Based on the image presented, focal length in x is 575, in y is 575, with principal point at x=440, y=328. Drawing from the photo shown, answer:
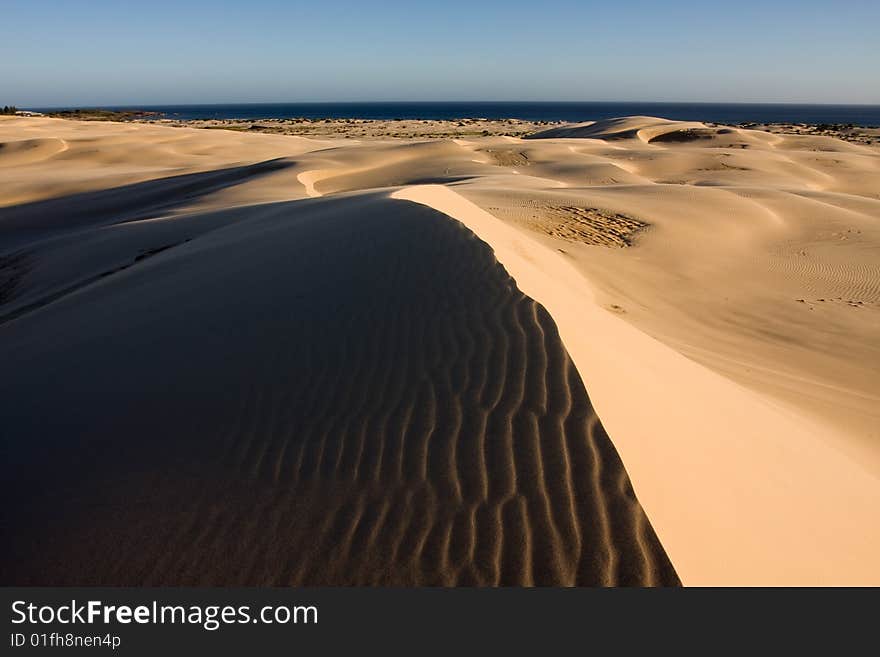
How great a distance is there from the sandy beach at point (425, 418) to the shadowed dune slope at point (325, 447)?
16mm

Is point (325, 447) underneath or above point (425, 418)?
underneath

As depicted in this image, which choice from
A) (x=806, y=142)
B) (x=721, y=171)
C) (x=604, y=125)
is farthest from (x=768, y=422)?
(x=604, y=125)

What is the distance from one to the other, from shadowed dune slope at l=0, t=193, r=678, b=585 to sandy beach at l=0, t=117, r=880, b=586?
16 mm

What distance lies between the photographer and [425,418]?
3615 mm

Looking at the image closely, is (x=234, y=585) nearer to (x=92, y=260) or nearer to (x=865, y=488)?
(x=865, y=488)

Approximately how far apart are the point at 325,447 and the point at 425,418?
64 centimetres

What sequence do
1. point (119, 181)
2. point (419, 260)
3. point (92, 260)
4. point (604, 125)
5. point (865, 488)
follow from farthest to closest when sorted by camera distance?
1. point (604, 125)
2. point (119, 181)
3. point (92, 260)
4. point (419, 260)
5. point (865, 488)

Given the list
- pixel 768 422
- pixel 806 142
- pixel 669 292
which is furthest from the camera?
pixel 806 142

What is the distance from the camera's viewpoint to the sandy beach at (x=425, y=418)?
288 centimetres

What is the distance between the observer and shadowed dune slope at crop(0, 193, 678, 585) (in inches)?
111

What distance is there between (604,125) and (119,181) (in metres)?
36.6

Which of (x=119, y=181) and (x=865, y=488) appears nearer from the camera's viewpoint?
(x=865, y=488)

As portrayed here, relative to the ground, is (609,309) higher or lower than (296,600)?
lower

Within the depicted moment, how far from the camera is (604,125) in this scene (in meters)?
46.9
